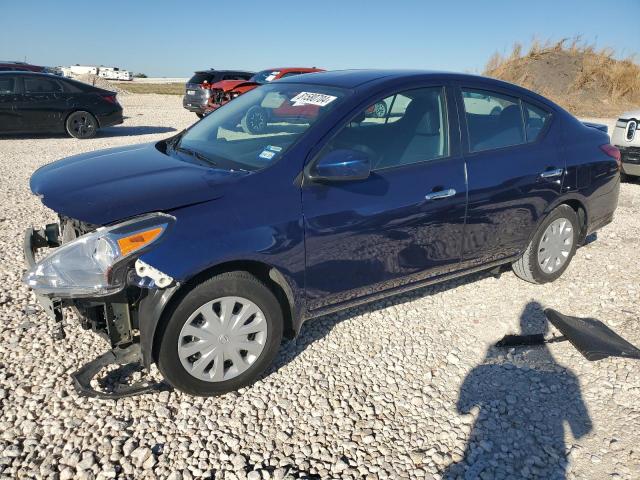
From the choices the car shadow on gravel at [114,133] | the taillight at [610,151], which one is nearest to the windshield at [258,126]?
the taillight at [610,151]

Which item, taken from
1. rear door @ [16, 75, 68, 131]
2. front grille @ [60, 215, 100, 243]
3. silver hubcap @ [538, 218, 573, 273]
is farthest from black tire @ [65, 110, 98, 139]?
silver hubcap @ [538, 218, 573, 273]

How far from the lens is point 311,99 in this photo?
3.42 meters

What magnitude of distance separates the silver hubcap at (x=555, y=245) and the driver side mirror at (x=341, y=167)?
85.9 inches

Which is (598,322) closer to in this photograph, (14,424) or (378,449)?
(378,449)

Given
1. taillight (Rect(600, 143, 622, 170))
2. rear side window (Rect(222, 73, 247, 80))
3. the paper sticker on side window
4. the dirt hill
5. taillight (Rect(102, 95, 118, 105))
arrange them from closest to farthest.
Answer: the paper sticker on side window → taillight (Rect(600, 143, 622, 170)) → taillight (Rect(102, 95, 118, 105)) → rear side window (Rect(222, 73, 247, 80)) → the dirt hill

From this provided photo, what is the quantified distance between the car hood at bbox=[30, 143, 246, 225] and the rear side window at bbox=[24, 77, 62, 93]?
9700mm

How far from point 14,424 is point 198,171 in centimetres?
164

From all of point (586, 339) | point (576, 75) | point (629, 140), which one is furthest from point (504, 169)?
point (576, 75)

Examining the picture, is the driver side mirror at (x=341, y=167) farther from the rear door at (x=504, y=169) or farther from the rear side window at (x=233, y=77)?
the rear side window at (x=233, y=77)

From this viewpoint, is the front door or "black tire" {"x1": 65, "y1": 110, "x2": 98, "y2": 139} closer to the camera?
the front door

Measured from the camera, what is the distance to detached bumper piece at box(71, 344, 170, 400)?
2.70 m

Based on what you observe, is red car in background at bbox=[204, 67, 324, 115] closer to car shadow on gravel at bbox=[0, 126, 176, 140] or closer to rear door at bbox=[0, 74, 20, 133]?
car shadow on gravel at bbox=[0, 126, 176, 140]

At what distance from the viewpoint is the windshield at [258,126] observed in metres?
3.12

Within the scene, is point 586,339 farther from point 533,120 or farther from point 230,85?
point 230,85
